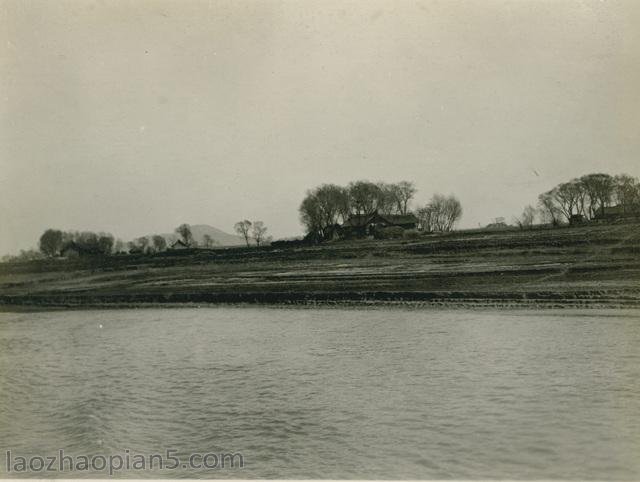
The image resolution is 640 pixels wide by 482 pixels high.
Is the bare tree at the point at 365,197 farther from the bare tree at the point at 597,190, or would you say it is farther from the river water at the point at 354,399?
the river water at the point at 354,399

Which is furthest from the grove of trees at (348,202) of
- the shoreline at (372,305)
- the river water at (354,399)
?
the river water at (354,399)

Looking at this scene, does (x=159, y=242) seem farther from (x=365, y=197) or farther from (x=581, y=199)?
(x=581, y=199)

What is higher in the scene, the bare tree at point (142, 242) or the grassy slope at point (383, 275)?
the bare tree at point (142, 242)

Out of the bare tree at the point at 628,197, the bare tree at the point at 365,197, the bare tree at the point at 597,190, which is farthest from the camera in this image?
the bare tree at the point at 365,197

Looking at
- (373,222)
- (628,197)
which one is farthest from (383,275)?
(373,222)

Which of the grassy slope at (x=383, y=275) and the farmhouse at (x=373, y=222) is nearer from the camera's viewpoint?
the grassy slope at (x=383, y=275)

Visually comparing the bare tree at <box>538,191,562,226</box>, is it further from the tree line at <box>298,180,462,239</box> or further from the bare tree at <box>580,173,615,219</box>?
the tree line at <box>298,180,462,239</box>
